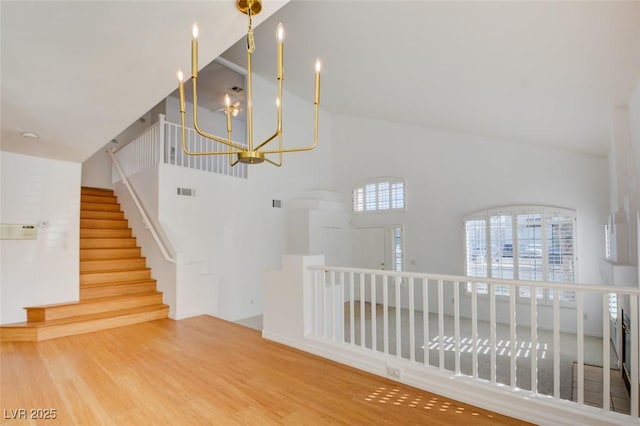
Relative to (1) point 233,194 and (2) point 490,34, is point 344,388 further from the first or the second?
(1) point 233,194

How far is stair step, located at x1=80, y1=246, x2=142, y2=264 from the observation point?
5278 millimetres

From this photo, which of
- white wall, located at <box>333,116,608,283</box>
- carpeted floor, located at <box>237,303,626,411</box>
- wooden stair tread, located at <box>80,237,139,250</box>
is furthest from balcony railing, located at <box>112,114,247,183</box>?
white wall, located at <box>333,116,608,283</box>

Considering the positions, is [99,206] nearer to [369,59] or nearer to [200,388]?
[200,388]

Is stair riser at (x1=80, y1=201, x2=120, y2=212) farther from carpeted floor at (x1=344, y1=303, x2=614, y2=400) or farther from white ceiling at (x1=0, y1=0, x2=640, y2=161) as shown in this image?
carpeted floor at (x1=344, y1=303, x2=614, y2=400)

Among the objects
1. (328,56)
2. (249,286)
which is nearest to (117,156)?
(249,286)

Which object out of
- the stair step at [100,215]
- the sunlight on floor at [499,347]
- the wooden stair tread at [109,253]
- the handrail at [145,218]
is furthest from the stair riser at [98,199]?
the sunlight on floor at [499,347]

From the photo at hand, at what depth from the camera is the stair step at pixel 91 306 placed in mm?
4168

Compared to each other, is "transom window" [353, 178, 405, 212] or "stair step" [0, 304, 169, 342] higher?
"transom window" [353, 178, 405, 212]

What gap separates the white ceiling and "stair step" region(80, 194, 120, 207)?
8.55 ft

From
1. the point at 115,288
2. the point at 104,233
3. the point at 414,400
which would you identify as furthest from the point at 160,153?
the point at 414,400

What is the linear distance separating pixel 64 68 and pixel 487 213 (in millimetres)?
7454

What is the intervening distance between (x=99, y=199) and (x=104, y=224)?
0.94m

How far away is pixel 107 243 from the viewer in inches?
226

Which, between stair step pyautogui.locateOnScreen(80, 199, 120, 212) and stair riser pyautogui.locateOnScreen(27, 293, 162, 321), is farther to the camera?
stair step pyautogui.locateOnScreen(80, 199, 120, 212)
